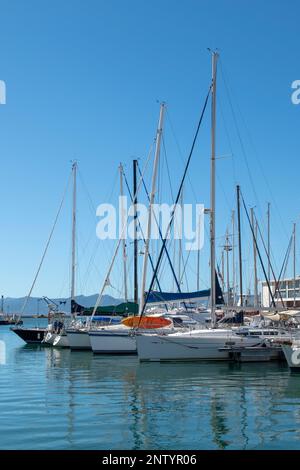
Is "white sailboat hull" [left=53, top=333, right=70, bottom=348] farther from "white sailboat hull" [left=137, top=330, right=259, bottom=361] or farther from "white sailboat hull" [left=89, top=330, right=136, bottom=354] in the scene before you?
"white sailboat hull" [left=137, top=330, right=259, bottom=361]

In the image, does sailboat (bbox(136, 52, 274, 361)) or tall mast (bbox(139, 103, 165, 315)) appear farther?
tall mast (bbox(139, 103, 165, 315))

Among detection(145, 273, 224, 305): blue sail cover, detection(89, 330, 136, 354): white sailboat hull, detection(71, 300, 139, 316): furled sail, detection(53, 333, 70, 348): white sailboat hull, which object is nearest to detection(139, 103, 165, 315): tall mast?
detection(145, 273, 224, 305): blue sail cover

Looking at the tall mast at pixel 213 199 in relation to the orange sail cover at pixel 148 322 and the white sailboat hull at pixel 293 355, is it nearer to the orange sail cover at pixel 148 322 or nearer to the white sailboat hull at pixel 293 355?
the orange sail cover at pixel 148 322

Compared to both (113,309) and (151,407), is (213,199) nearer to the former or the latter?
(113,309)

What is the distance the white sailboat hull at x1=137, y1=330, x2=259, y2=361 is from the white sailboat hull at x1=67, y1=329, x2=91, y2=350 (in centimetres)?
1031

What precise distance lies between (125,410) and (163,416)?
1.59 metres

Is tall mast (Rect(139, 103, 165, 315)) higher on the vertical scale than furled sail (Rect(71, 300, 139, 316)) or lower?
higher

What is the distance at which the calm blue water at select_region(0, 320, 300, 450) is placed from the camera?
14.3 metres

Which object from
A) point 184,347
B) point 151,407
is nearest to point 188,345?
point 184,347

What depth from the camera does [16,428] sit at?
15656 millimetres

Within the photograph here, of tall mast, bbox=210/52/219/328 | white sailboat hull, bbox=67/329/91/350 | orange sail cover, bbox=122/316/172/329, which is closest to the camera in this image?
tall mast, bbox=210/52/219/328

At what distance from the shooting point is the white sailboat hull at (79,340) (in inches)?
1656
